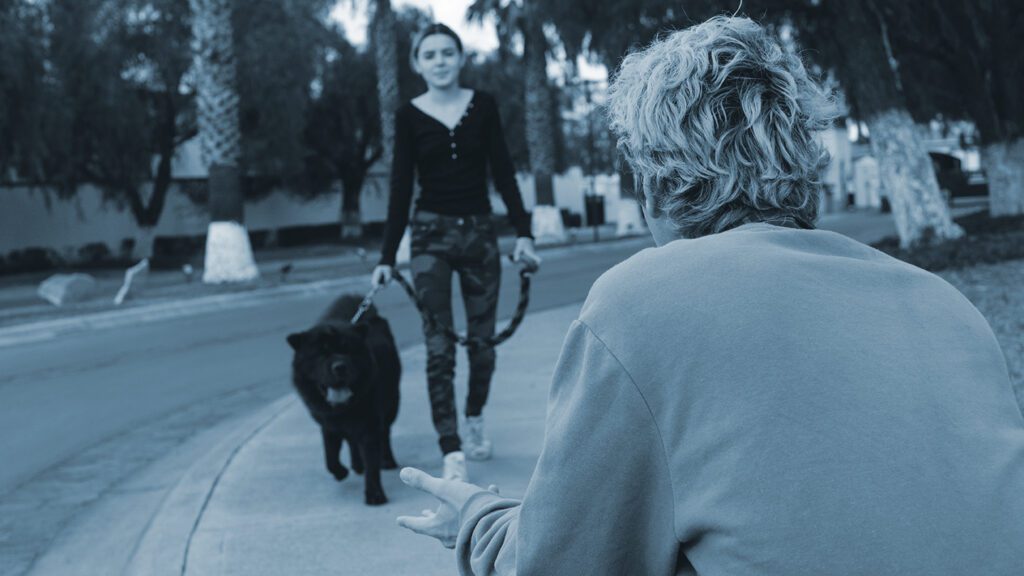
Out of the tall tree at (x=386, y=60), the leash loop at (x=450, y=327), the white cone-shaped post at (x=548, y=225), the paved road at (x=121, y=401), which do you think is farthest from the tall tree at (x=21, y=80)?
the leash loop at (x=450, y=327)

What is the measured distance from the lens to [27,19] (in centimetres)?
2291

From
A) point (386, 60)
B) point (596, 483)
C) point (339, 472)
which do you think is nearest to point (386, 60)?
point (386, 60)

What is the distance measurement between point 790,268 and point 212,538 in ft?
11.1

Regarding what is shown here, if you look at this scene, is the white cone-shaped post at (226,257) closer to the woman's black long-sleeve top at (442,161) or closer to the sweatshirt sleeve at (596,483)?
the woman's black long-sleeve top at (442,161)

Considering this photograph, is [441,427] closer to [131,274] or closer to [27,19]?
[131,274]

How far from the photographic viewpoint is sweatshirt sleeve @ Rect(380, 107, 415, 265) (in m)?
5.15

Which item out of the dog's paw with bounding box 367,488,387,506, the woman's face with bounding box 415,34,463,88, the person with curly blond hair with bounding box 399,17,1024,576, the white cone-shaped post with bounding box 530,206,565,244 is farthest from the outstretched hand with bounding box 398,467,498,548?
the white cone-shaped post with bounding box 530,206,565,244

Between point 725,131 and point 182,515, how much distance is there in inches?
147

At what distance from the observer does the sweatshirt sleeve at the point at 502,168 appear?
5340 mm

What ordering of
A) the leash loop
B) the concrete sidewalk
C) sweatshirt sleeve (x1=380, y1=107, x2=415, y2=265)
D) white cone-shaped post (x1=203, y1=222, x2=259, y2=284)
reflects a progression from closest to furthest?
the concrete sidewalk
the leash loop
sweatshirt sleeve (x1=380, y1=107, x2=415, y2=265)
white cone-shaped post (x1=203, y1=222, x2=259, y2=284)

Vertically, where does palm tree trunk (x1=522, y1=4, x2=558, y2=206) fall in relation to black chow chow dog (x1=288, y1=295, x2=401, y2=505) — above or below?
above

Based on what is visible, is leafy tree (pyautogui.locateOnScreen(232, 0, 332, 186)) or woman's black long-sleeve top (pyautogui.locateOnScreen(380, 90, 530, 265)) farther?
leafy tree (pyautogui.locateOnScreen(232, 0, 332, 186))

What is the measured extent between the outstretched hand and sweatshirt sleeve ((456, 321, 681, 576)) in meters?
0.39

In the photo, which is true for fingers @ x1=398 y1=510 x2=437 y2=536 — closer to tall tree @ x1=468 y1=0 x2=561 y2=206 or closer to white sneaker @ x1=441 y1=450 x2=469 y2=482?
white sneaker @ x1=441 y1=450 x2=469 y2=482
